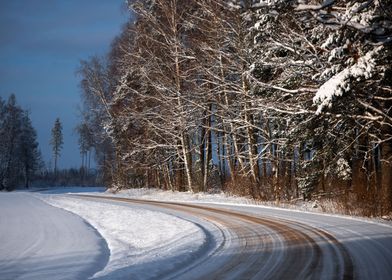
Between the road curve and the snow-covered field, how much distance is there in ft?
0.06

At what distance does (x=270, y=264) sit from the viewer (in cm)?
770

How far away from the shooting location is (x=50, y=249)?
38.1 ft

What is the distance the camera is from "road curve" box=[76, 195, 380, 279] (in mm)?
7020

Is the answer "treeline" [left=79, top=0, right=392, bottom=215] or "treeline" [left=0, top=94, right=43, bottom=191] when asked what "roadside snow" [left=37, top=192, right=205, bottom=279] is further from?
"treeline" [left=0, top=94, right=43, bottom=191]

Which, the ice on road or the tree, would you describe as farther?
the tree

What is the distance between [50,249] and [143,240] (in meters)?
2.55

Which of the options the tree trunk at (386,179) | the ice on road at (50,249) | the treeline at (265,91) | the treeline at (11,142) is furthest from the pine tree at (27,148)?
the tree trunk at (386,179)

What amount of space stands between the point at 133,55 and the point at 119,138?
1038 centimetres

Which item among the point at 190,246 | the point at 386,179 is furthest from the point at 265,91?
the point at 190,246

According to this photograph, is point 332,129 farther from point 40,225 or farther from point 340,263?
point 40,225

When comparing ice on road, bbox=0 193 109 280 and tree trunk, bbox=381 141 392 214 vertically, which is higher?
tree trunk, bbox=381 141 392 214

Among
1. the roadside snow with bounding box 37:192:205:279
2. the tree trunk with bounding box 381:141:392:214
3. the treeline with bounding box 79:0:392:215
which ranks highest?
the treeline with bounding box 79:0:392:215

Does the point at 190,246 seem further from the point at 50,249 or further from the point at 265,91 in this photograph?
the point at 265,91

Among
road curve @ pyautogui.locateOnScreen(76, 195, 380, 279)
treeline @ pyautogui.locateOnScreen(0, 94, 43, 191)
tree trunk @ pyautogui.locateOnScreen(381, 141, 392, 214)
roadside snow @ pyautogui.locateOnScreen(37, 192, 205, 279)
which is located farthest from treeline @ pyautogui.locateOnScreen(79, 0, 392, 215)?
treeline @ pyautogui.locateOnScreen(0, 94, 43, 191)
